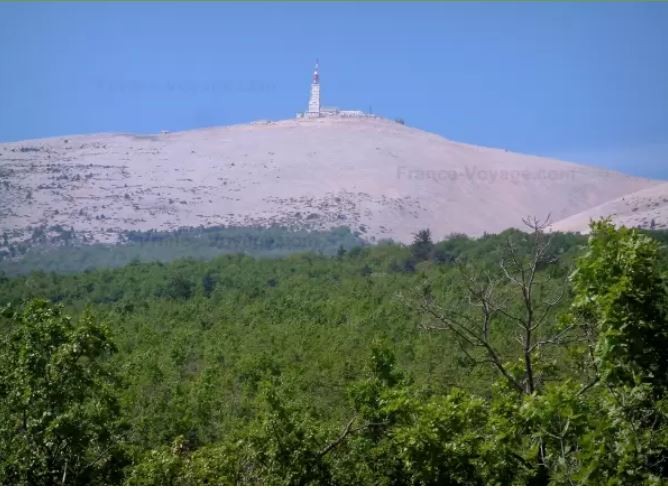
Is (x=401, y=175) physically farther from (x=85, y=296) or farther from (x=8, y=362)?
(x=8, y=362)

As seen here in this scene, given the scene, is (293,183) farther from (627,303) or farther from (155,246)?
(627,303)

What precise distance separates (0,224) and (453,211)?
39.0 metres

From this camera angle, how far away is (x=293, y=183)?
88312 millimetres

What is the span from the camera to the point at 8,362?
39.0 ft

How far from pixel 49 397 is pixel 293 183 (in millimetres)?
77251

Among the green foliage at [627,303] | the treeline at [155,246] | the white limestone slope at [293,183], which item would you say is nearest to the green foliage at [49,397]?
the green foliage at [627,303]

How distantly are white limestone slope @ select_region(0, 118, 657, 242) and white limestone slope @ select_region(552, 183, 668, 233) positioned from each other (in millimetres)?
4914

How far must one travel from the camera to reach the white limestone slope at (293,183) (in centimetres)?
7644

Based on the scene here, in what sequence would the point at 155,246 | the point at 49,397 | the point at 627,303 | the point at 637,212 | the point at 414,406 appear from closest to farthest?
the point at 627,303 < the point at 49,397 < the point at 414,406 < the point at 637,212 < the point at 155,246

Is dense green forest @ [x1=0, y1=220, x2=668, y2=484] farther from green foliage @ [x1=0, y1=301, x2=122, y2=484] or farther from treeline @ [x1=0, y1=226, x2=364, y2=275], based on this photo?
treeline @ [x1=0, y1=226, x2=364, y2=275]

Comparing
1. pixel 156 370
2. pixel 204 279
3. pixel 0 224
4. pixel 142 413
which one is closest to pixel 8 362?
pixel 142 413

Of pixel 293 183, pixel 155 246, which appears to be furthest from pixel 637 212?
pixel 293 183

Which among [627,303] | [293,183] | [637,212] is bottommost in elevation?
[627,303]

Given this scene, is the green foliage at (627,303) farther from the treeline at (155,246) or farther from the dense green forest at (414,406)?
the treeline at (155,246)
